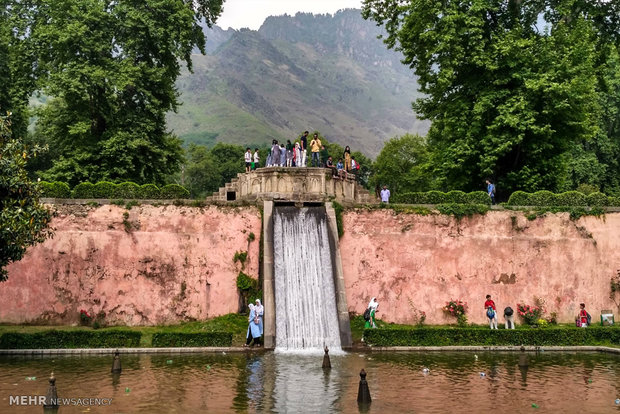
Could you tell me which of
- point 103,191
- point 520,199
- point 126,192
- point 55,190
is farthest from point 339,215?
point 55,190

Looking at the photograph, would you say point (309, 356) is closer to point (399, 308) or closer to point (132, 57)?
point (399, 308)

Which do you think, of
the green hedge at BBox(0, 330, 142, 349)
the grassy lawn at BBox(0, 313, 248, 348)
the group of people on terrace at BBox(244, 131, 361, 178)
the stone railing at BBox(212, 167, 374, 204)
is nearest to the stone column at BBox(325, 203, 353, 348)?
the stone railing at BBox(212, 167, 374, 204)

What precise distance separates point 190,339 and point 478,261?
15191 mm

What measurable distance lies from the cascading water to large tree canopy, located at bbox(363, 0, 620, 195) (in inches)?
399

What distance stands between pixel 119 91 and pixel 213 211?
35.7 ft

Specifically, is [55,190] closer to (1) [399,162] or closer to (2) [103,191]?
(2) [103,191]

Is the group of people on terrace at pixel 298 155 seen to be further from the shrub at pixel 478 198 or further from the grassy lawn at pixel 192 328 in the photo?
the grassy lawn at pixel 192 328

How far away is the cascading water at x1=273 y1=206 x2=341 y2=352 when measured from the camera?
94.2 ft

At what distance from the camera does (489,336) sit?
1155 inches

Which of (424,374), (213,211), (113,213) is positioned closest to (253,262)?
(213,211)

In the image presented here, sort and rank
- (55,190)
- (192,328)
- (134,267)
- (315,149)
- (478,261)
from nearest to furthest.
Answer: (192,328) < (134,267) < (55,190) < (478,261) < (315,149)

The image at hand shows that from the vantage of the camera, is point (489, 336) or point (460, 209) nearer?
point (489, 336)

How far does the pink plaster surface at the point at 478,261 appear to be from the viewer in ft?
109

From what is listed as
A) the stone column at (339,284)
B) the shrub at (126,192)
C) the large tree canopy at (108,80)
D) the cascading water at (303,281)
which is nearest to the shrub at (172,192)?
the shrub at (126,192)
